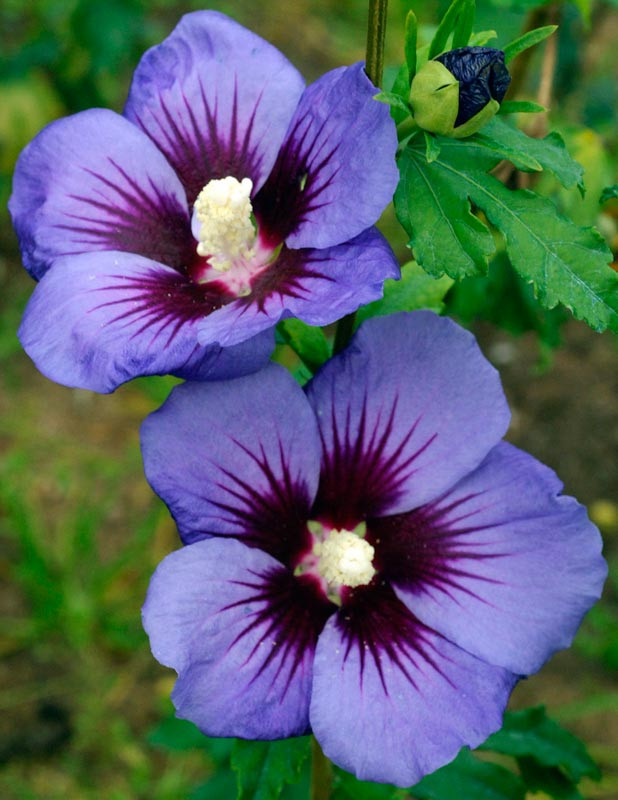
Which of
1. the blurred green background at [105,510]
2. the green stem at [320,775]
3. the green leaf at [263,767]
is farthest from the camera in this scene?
the blurred green background at [105,510]

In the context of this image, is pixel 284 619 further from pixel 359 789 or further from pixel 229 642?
pixel 359 789

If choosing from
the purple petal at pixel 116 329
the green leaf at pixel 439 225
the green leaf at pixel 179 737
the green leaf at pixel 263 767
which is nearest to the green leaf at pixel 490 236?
the green leaf at pixel 439 225

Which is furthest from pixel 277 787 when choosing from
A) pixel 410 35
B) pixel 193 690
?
pixel 410 35

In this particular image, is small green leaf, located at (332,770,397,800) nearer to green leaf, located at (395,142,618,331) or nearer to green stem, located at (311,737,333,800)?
green stem, located at (311,737,333,800)

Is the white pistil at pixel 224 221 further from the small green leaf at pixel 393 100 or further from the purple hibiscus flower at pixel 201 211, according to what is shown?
the small green leaf at pixel 393 100

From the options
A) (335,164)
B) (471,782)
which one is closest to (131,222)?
(335,164)

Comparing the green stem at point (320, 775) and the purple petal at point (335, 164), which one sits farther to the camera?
the green stem at point (320, 775)
